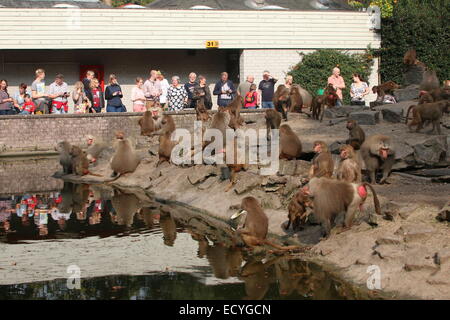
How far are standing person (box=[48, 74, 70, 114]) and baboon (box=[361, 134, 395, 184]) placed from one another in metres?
13.7

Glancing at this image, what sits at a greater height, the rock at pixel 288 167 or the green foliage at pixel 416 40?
the green foliage at pixel 416 40

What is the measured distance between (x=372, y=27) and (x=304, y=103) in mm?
13667

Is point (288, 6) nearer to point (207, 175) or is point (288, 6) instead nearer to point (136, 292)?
point (207, 175)

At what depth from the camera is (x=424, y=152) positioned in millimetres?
15383

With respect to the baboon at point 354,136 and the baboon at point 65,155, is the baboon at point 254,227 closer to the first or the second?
the baboon at point 354,136

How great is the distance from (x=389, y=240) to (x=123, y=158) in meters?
9.77

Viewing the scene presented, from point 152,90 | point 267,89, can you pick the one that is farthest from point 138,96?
point 267,89

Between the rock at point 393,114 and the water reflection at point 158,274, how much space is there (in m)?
5.70

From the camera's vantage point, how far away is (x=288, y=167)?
1566 cm

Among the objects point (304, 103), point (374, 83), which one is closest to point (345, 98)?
point (374, 83)

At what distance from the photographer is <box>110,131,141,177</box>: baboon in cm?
1931

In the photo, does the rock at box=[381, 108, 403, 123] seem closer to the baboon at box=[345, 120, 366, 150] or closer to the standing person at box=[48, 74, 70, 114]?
the baboon at box=[345, 120, 366, 150]

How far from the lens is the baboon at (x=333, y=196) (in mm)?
11500

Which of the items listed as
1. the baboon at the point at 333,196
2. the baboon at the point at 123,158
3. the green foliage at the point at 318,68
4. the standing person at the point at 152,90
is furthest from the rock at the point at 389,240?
the green foliage at the point at 318,68
